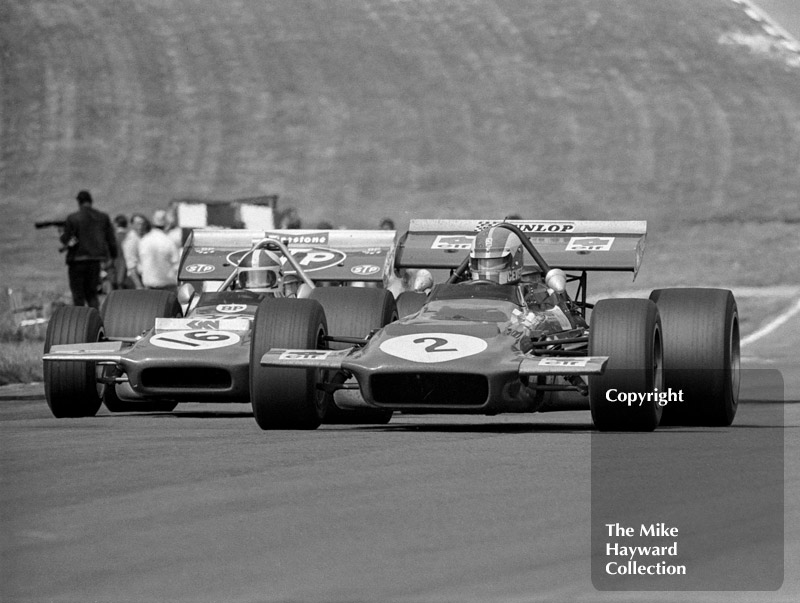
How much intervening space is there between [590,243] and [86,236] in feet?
27.1

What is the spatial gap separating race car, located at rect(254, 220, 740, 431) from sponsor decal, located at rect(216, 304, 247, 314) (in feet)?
3.97

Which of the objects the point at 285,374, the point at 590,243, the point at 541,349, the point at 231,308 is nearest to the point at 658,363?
the point at 541,349

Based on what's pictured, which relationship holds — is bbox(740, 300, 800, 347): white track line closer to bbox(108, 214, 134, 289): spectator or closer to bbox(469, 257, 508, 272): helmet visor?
bbox(108, 214, 134, 289): spectator

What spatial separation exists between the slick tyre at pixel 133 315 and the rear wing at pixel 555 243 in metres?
1.85

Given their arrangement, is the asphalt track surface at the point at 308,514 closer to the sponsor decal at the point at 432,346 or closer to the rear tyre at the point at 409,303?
the sponsor decal at the point at 432,346

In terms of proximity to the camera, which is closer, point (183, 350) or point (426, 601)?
point (426, 601)

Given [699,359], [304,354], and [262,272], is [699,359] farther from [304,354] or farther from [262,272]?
[262,272]

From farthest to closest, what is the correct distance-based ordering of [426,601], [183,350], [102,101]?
[102,101]
[183,350]
[426,601]

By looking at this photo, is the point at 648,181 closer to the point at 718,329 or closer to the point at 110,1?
the point at 110,1

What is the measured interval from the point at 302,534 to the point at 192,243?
29.3 feet

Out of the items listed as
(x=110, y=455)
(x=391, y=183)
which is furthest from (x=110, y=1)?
(x=110, y=455)

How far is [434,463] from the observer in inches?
404

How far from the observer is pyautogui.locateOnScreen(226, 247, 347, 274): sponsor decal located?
16047 millimetres

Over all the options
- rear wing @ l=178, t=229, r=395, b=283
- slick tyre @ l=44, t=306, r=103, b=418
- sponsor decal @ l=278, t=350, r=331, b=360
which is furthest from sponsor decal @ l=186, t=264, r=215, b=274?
sponsor decal @ l=278, t=350, r=331, b=360
